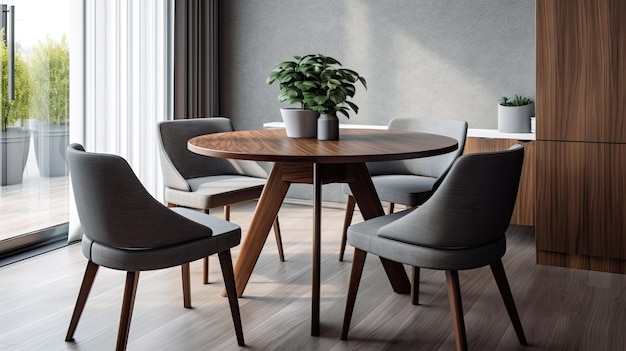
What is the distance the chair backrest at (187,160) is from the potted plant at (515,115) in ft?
5.77

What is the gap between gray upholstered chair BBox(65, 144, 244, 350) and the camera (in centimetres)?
228

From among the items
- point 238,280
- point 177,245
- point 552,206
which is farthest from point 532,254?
point 177,245

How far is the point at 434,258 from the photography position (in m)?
2.39

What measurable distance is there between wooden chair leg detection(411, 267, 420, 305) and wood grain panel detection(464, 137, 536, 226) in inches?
59.3

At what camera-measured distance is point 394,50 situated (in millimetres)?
5160

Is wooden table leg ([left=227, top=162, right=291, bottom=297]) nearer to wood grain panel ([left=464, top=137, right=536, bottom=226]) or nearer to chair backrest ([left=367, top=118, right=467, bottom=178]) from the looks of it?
chair backrest ([left=367, top=118, right=467, bottom=178])

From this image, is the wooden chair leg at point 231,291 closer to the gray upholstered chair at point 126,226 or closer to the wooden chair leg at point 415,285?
the gray upholstered chair at point 126,226

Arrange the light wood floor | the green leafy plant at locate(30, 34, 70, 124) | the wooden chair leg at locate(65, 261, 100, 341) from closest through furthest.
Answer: the wooden chair leg at locate(65, 261, 100, 341), the light wood floor, the green leafy plant at locate(30, 34, 70, 124)

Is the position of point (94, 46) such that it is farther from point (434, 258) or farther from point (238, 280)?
point (434, 258)

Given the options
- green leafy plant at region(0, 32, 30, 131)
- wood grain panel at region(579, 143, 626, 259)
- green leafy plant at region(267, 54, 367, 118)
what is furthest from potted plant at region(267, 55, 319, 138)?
green leafy plant at region(0, 32, 30, 131)

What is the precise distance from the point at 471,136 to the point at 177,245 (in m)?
2.59

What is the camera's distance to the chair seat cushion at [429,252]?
239cm

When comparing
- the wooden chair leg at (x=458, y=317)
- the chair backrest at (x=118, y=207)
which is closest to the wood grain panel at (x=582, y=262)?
the wooden chair leg at (x=458, y=317)

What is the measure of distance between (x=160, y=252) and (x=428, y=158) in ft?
6.51
